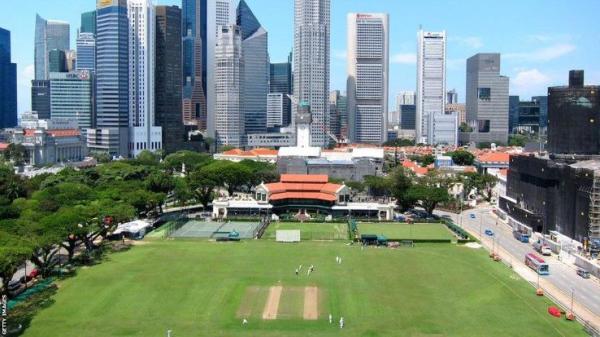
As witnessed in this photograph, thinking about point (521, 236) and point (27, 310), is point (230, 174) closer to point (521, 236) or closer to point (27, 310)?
point (521, 236)

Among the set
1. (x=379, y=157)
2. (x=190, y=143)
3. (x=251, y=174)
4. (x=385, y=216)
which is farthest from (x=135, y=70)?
(x=385, y=216)

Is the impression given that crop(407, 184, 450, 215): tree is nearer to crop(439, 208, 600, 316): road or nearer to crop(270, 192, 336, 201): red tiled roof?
crop(439, 208, 600, 316): road

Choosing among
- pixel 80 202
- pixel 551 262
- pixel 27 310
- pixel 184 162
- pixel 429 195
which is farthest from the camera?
pixel 184 162

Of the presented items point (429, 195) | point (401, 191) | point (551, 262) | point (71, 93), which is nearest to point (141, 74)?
point (71, 93)

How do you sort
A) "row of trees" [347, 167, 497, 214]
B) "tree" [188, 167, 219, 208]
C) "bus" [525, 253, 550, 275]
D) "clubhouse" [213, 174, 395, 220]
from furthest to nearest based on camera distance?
"tree" [188, 167, 219, 208] < "clubhouse" [213, 174, 395, 220] < "row of trees" [347, 167, 497, 214] < "bus" [525, 253, 550, 275]

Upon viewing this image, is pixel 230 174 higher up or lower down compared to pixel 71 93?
lower down

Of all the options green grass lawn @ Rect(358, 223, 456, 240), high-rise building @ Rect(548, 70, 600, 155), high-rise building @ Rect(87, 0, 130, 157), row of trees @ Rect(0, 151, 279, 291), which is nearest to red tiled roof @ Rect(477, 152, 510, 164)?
row of trees @ Rect(0, 151, 279, 291)

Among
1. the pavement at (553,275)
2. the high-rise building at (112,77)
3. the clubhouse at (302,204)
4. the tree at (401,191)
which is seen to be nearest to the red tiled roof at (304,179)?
the clubhouse at (302,204)

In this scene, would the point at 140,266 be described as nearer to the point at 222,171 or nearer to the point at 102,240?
the point at 102,240
